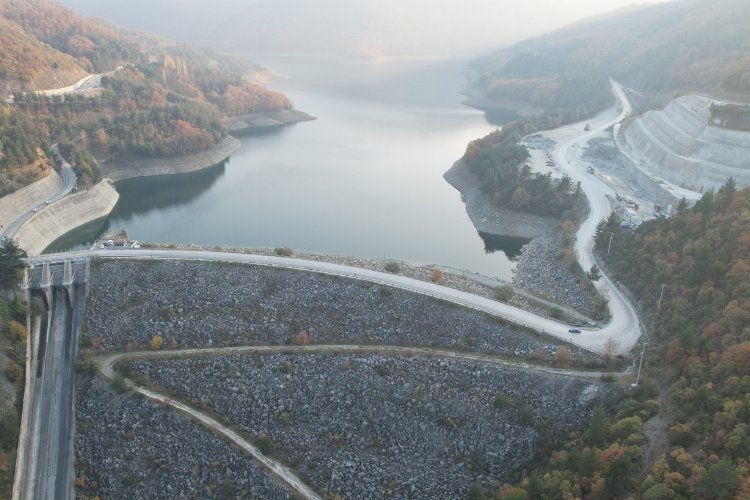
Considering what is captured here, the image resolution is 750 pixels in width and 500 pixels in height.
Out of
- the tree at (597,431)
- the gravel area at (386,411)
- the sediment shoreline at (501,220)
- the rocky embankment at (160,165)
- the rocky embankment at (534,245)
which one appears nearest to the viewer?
the tree at (597,431)

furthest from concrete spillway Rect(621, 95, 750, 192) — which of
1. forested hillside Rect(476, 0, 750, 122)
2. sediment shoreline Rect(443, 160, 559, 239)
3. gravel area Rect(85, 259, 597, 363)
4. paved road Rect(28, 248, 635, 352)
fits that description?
gravel area Rect(85, 259, 597, 363)

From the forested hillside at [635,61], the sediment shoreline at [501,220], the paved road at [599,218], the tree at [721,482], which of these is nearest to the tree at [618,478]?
the tree at [721,482]

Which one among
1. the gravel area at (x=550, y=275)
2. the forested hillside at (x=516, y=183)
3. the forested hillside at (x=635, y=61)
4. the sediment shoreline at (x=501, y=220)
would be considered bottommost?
the gravel area at (x=550, y=275)

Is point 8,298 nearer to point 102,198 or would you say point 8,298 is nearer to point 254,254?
point 254,254

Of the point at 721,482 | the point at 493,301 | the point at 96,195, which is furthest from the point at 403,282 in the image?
the point at 96,195

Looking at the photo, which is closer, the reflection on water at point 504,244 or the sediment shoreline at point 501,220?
the reflection on water at point 504,244

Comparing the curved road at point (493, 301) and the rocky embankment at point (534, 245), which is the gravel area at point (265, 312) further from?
the rocky embankment at point (534, 245)

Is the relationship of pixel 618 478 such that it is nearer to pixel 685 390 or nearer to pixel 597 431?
pixel 597 431
